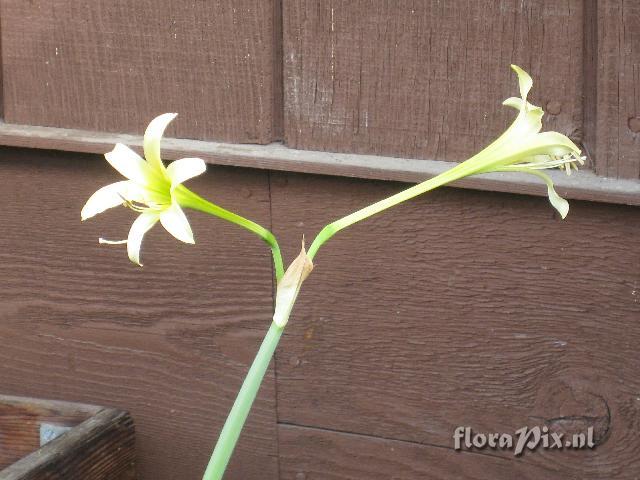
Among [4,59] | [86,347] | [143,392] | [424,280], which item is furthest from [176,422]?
[4,59]

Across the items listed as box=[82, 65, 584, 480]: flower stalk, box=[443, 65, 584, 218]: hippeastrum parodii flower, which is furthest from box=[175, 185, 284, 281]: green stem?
box=[443, 65, 584, 218]: hippeastrum parodii flower

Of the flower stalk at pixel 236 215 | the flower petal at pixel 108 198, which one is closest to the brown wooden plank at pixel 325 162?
the flower stalk at pixel 236 215

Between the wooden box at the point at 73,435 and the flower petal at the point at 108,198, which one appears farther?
the wooden box at the point at 73,435

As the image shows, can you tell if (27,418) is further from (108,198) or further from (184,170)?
(184,170)

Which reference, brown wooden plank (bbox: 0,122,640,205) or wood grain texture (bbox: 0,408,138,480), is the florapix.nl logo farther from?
wood grain texture (bbox: 0,408,138,480)

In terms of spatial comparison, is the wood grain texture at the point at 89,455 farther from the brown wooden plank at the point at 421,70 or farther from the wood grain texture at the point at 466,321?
the brown wooden plank at the point at 421,70

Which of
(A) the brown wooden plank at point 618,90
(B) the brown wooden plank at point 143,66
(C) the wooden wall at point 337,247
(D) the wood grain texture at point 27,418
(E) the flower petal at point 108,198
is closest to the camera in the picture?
(E) the flower petal at point 108,198

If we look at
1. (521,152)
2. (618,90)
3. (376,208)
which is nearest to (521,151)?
(521,152)
